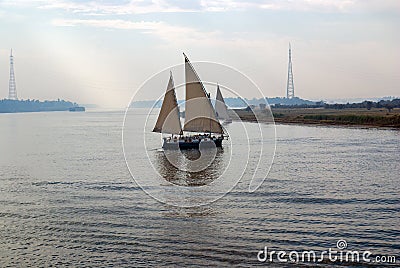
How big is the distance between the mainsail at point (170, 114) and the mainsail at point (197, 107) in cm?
131

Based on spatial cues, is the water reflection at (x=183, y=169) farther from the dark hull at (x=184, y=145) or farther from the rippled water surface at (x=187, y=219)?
the rippled water surface at (x=187, y=219)

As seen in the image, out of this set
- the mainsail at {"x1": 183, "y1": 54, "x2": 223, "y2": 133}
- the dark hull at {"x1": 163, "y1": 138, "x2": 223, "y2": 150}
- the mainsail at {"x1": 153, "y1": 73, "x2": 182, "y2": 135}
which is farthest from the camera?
the mainsail at {"x1": 153, "y1": 73, "x2": 182, "y2": 135}

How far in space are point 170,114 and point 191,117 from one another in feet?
7.84

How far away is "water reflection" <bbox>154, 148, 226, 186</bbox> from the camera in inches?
1383

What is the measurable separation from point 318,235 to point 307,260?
9.55 ft

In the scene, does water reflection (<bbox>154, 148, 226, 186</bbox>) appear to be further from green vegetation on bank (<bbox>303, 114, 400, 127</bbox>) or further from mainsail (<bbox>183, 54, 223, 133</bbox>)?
green vegetation on bank (<bbox>303, 114, 400, 127</bbox>)
